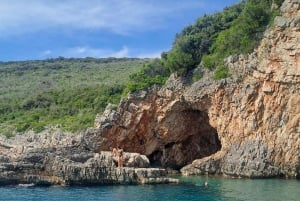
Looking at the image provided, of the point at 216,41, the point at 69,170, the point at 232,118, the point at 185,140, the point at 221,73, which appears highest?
the point at 216,41

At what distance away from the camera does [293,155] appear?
37.3m

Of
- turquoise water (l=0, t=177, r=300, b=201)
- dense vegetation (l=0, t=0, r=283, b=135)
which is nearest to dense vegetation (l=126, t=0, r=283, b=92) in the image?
dense vegetation (l=0, t=0, r=283, b=135)

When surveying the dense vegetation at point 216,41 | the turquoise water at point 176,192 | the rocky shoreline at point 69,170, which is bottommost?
the turquoise water at point 176,192

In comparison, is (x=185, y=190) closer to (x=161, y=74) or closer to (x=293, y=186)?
(x=293, y=186)

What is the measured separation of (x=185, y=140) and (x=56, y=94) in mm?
27492

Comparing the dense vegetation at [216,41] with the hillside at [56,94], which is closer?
the dense vegetation at [216,41]

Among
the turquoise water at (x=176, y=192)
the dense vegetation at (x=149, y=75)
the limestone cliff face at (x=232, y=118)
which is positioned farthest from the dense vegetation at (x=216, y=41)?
the turquoise water at (x=176, y=192)

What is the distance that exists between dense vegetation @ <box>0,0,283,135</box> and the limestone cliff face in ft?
5.16

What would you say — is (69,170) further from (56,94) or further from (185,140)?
(56,94)

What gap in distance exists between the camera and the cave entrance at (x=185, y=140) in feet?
150

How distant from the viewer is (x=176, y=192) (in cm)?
3259

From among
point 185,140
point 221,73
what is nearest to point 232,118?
point 221,73

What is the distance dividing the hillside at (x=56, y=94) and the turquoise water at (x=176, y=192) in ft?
50.6

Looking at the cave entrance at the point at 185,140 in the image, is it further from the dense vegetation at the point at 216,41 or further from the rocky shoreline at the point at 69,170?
the rocky shoreline at the point at 69,170
